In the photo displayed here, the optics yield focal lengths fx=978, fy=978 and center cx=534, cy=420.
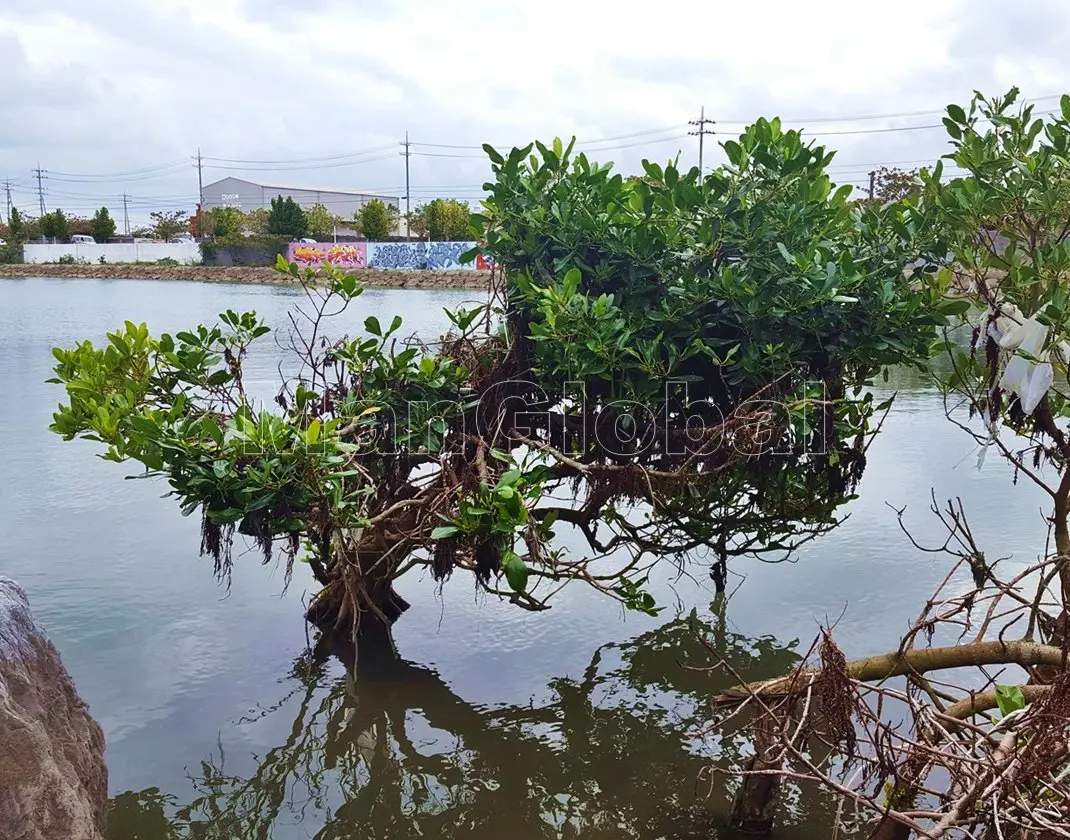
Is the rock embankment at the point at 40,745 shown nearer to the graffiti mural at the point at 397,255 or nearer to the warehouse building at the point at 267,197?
the graffiti mural at the point at 397,255

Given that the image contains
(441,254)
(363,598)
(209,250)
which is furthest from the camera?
(209,250)

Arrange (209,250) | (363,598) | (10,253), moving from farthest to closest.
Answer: (10,253) → (209,250) → (363,598)

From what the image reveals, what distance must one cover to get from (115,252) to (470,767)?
62011mm

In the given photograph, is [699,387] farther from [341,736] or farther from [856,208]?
[341,736]

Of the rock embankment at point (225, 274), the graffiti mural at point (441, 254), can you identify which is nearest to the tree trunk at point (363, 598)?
the rock embankment at point (225, 274)

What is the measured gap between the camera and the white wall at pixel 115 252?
190 ft

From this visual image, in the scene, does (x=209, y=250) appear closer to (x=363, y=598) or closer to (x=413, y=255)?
(x=413, y=255)

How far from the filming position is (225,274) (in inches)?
1863

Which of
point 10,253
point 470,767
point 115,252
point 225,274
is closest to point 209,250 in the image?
point 225,274

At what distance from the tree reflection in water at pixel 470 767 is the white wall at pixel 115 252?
56157 millimetres

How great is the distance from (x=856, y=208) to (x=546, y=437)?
1782 mm

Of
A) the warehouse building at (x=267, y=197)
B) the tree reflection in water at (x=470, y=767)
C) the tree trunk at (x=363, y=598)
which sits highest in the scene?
the warehouse building at (x=267, y=197)

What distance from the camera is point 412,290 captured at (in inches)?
1532

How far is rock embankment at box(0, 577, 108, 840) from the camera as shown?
2777 mm
